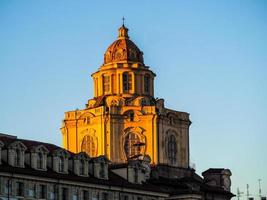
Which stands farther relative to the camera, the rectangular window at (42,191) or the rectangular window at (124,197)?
the rectangular window at (124,197)

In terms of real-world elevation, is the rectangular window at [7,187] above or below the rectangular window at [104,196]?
below

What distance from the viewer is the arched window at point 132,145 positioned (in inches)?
7756

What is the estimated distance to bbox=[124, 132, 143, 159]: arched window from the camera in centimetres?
19700

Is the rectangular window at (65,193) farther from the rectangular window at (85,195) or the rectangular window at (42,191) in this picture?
the rectangular window at (42,191)

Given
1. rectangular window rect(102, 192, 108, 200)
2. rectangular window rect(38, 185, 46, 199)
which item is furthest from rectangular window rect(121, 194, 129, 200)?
rectangular window rect(38, 185, 46, 199)

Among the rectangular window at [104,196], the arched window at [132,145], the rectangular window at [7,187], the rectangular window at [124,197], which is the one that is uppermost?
the arched window at [132,145]

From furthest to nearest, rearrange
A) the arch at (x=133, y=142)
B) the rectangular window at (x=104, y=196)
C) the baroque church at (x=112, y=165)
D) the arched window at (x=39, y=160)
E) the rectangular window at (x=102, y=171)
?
the arch at (x=133, y=142) → the rectangular window at (x=102, y=171) → the rectangular window at (x=104, y=196) → the arched window at (x=39, y=160) → the baroque church at (x=112, y=165)

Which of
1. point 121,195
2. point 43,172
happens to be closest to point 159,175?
point 121,195

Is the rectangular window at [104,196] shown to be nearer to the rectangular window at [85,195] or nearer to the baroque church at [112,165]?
the baroque church at [112,165]

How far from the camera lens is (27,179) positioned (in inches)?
5261

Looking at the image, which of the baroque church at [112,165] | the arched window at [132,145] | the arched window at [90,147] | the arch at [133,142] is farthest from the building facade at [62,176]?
the arched window at [90,147]

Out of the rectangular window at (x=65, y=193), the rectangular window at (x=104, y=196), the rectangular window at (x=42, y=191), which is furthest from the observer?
the rectangular window at (x=104, y=196)

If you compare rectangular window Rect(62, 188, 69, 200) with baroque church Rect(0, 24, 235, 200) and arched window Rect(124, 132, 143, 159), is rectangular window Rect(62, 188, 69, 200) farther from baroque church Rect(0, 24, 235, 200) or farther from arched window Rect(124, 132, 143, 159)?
arched window Rect(124, 132, 143, 159)

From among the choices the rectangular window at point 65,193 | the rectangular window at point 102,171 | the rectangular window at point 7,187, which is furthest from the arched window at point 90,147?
the rectangular window at point 7,187
